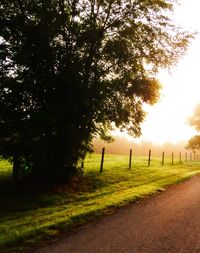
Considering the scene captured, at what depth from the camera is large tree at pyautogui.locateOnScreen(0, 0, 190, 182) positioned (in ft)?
44.2

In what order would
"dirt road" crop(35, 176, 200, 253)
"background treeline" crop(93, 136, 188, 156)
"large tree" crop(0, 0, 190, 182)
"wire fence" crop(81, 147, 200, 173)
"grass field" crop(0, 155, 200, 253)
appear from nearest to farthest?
"dirt road" crop(35, 176, 200, 253) < "grass field" crop(0, 155, 200, 253) < "large tree" crop(0, 0, 190, 182) < "wire fence" crop(81, 147, 200, 173) < "background treeline" crop(93, 136, 188, 156)

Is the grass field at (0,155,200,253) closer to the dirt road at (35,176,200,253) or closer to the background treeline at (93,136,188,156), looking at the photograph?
the dirt road at (35,176,200,253)

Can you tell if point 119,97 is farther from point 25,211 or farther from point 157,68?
point 25,211

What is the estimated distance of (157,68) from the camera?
62.5 feet

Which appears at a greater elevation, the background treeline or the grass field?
the background treeline

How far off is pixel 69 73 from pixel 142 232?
8.44 m

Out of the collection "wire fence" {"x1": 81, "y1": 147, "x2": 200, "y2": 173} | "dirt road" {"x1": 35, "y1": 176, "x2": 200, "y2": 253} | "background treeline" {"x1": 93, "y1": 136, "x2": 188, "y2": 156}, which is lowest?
"dirt road" {"x1": 35, "y1": 176, "x2": 200, "y2": 253}

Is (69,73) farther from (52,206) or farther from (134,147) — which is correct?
(134,147)

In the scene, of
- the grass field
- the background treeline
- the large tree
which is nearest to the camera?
the grass field

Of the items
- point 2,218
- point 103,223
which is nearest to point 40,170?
point 2,218

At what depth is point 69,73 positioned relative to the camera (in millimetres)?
14438

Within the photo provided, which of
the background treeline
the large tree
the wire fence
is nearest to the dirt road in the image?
the large tree

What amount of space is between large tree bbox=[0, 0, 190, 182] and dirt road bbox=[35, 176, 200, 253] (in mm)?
5105

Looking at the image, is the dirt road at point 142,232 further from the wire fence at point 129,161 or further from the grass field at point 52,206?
the wire fence at point 129,161
